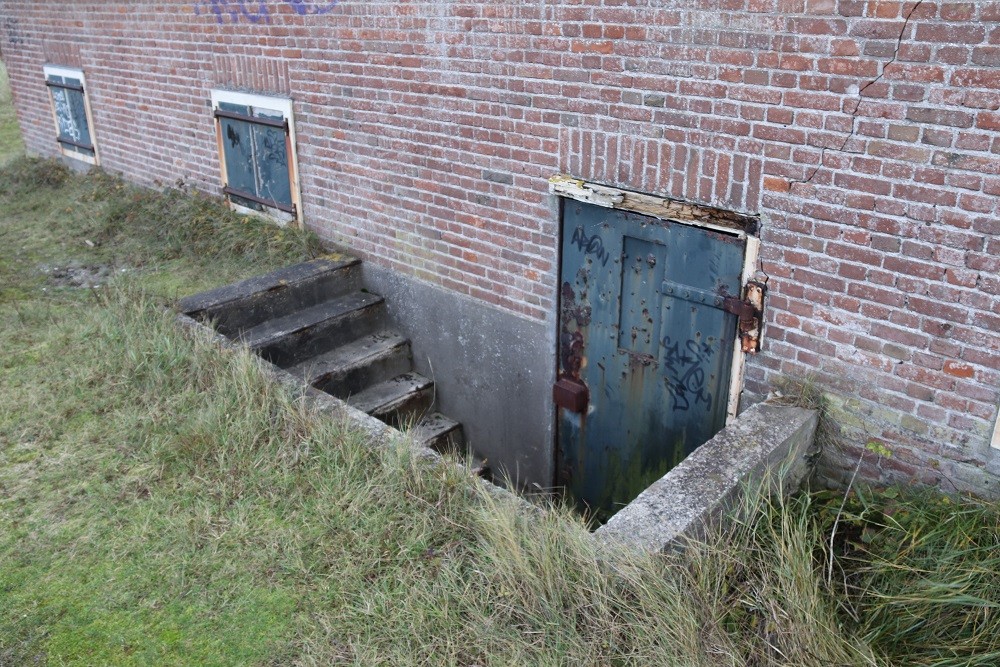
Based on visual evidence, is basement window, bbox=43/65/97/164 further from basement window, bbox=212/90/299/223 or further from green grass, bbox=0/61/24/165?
basement window, bbox=212/90/299/223

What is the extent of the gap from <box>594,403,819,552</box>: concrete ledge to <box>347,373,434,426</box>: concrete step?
2.69m

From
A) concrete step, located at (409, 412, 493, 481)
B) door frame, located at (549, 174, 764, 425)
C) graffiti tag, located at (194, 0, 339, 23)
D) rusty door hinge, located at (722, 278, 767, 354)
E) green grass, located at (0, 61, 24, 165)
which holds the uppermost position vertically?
graffiti tag, located at (194, 0, 339, 23)

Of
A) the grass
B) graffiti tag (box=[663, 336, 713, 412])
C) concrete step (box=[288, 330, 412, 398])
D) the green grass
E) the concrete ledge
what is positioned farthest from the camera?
the green grass

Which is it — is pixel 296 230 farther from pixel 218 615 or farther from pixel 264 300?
pixel 218 615

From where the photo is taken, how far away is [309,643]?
10.1 feet

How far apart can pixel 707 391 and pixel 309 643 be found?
2.38 m

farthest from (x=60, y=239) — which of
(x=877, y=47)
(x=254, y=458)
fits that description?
(x=877, y=47)

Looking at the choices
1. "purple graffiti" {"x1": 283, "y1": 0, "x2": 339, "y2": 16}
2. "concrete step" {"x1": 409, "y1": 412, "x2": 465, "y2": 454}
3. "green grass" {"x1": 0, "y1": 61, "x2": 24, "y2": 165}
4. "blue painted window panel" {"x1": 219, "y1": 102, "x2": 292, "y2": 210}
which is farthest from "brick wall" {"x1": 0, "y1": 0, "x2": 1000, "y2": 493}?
"green grass" {"x1": 0, "y1": 61, "x2": 24, "y2": 165}

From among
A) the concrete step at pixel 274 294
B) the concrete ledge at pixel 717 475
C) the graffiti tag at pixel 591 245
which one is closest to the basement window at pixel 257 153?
the concrete step at pixel 274 294

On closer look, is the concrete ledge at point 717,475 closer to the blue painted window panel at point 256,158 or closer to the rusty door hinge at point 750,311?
the rusty door hinge at point 750,311

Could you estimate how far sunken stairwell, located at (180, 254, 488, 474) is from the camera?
18.9 feet

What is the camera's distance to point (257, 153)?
23.0 feet

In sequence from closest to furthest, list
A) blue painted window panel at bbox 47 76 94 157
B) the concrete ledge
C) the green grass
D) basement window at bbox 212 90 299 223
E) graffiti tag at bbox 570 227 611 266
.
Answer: the concrete ledge → graffiti tag at bbox 570 227 611 266 → basement window at bbox 212 90 299 223 → blue painted window panel at bbox 47 76 94 157 → the green grass

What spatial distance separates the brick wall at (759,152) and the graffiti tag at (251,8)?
43 mm
